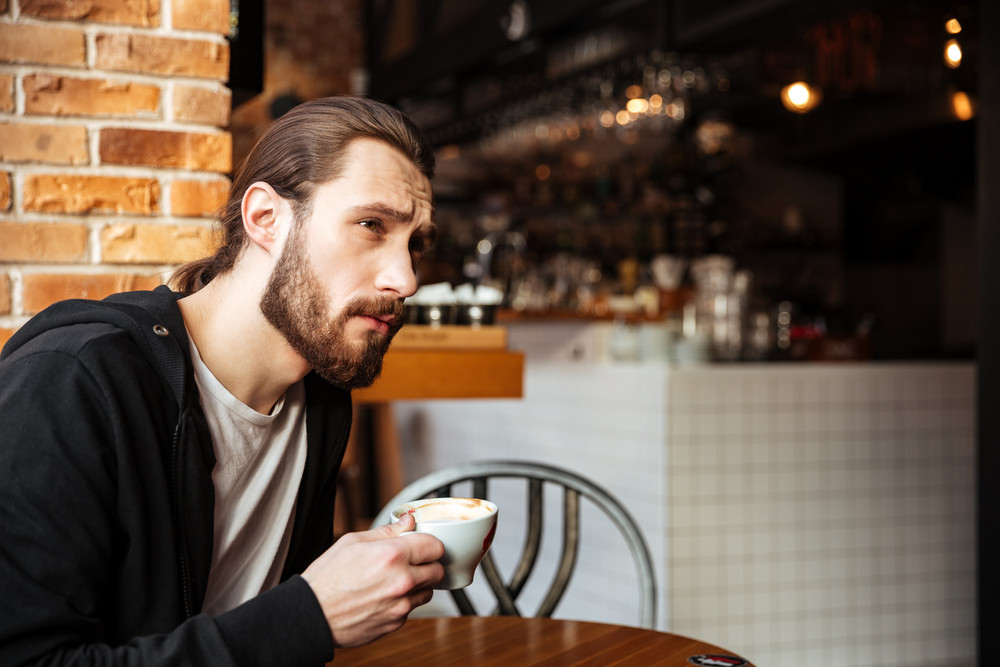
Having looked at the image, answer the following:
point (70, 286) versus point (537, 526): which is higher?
point (70, 286)

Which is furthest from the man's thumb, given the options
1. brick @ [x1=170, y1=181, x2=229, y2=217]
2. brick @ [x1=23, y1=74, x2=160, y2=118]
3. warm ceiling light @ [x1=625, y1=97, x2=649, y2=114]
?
warm ceiling light @ [x1=625, y1=97, x2=649, y2=114]

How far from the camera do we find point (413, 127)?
3.90 feet

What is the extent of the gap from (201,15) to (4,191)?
0.44 m

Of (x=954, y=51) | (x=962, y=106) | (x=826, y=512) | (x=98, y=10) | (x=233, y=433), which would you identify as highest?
(x=962, y=106)

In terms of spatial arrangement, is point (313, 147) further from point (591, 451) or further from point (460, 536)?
point (591, 451)

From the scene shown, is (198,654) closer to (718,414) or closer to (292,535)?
(292,535)

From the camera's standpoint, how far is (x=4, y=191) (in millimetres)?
1473

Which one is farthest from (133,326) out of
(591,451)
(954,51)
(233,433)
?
(954,51)

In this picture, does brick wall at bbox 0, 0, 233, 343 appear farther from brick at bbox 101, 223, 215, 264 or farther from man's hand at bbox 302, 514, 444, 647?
man's hand at bbox 302, 514, 444, 647

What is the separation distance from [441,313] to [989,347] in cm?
151

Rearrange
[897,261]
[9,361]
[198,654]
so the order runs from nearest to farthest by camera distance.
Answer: [198,654] → [9,361] → [897,261]

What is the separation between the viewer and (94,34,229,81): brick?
153cm

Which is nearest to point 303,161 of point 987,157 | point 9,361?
point 9,361

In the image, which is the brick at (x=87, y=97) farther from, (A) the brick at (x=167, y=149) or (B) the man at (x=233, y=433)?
(B) the man at (x=233, y=433)
